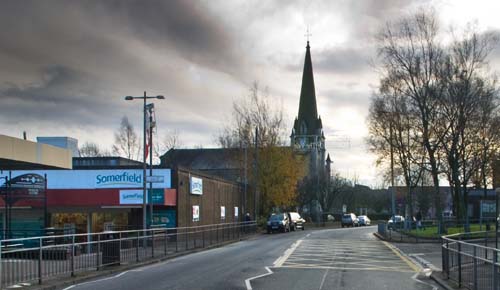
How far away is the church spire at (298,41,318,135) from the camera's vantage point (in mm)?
124062

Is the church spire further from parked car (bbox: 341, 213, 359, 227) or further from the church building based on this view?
parked car (bbox: 341, 213, 359, 227)

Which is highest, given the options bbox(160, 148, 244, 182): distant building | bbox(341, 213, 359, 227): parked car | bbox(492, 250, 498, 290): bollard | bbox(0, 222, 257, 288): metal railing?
bbox(160, 148, 244, 182): distant building

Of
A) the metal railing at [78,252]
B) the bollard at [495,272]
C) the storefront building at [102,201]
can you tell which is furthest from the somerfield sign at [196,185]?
the bollard at [495,272]

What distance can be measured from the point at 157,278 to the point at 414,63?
3178 cm

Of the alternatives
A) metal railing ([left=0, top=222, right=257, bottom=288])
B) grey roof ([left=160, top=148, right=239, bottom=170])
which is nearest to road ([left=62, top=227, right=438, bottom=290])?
metal railing ([left=0, top=222, right=257, bottom=288])

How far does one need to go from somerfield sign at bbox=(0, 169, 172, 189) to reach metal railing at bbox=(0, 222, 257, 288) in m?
9.15

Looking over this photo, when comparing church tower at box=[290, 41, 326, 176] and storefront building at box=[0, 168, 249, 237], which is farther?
church tower at box=[290, 41, 326, 176]

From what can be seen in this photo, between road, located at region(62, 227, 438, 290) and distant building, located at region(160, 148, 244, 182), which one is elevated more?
distant building, located at region(160, 148, 244, 182)

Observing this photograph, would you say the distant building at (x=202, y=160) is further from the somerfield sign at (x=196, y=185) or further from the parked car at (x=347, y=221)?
the somerfield sign at (x=196, y=185)

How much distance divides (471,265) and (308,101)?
383 feet

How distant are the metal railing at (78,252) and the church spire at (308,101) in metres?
94.4

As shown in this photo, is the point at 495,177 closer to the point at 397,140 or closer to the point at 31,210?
the point at 397,140

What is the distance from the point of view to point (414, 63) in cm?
4481

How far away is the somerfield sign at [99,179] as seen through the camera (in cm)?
4023
